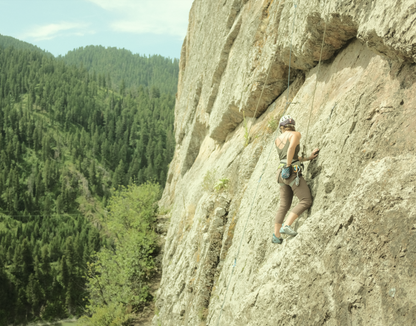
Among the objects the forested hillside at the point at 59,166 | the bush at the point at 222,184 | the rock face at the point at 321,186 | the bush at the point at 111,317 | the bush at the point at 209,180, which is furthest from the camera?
the forested hillside at the point at 59,166

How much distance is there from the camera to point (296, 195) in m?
6.61

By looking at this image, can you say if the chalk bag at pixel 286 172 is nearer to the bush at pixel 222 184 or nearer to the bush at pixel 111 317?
the bush at pixel 222 184

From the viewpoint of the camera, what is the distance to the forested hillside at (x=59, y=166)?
73.9m

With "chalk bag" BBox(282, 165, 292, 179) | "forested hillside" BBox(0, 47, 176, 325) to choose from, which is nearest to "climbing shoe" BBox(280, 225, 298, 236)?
"chalk bag" BBox(282, 165, 292, 179)

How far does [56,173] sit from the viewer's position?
117625mm

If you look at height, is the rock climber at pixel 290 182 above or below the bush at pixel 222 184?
above

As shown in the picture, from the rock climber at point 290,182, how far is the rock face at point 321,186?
20cm

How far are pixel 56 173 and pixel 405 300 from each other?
414 feet

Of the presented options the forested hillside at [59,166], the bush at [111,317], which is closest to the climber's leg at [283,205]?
the bush at [111,317]

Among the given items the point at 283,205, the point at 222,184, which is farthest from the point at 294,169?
the point at 222,184

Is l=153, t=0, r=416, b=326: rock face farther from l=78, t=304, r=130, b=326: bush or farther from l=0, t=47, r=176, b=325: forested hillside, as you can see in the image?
l=0, t=47, r=176, b=325: forested hillside

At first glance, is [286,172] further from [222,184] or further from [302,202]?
Answer: [222,184]

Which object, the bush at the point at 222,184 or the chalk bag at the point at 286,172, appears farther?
the bush at the point at 222,184

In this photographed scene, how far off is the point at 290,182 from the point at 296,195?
0.29 meters
